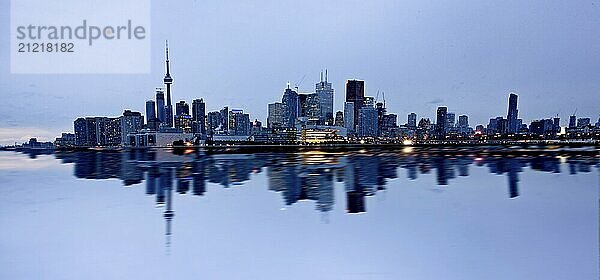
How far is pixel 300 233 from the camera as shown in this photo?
32.5 ft

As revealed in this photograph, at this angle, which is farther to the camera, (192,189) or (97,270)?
(192,189)

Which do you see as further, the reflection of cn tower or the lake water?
the reflection of cn tower

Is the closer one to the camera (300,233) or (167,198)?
(300,233)

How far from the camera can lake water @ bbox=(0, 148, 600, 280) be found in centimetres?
791

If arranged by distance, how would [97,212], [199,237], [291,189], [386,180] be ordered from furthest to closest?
[386,180], [291,189], [97,212], [199,237]

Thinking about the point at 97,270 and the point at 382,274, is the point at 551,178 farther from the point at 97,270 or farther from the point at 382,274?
the point at 97,270

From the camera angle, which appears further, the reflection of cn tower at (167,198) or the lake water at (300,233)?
the reflection of cn tower at (167,198)

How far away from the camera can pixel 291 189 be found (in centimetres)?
1647

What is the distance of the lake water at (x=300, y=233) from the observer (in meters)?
7.91

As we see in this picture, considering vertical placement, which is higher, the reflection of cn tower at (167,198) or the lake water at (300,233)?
the reflection of cn tower at (167,198)

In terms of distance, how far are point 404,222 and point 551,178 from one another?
14.7 m

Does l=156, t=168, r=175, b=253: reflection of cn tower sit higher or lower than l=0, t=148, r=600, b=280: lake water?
higher

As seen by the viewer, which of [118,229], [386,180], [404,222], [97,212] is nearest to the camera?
[118,229]

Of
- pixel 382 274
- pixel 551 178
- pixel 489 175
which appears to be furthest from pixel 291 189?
pixel 551 178
